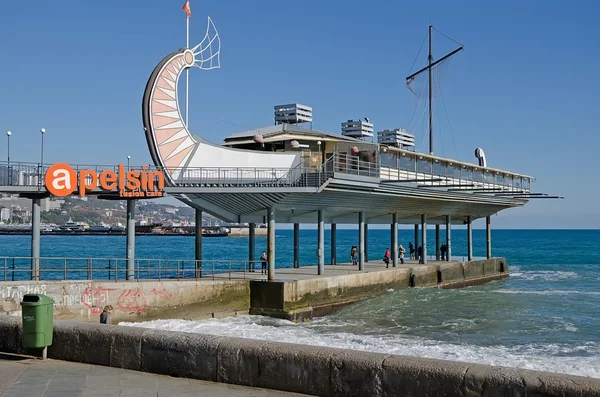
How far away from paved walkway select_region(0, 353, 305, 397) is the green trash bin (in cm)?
37

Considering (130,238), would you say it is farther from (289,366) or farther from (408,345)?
(289,366)

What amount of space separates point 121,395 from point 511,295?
3644 cm

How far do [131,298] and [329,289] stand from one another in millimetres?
10959

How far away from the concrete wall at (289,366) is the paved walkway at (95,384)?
0.64 ft

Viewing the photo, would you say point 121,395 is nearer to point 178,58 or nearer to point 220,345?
point 220,345

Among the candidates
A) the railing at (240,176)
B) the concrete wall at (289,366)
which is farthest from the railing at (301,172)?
the concrete wall at (289,366)

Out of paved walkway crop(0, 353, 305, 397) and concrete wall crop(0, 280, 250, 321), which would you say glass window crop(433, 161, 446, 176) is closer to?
concrete wall crop(0, 280, 250, 321)

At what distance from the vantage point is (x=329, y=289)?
108 feet

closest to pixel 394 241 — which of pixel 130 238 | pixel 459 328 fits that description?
pixel 459 328

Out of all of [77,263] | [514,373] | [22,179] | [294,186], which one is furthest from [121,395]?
[77,263]

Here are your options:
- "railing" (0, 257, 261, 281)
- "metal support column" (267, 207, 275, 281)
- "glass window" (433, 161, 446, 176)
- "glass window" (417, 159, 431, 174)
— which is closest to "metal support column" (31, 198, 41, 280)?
"railing" (0, 257, 261, 281)

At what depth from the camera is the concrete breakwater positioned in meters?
24.1

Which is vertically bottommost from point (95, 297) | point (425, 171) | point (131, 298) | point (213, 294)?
point (213, 294)

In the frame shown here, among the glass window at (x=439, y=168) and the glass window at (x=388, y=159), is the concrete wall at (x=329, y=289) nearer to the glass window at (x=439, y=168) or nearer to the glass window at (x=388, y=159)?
the glass window at (x=388, y=159)
